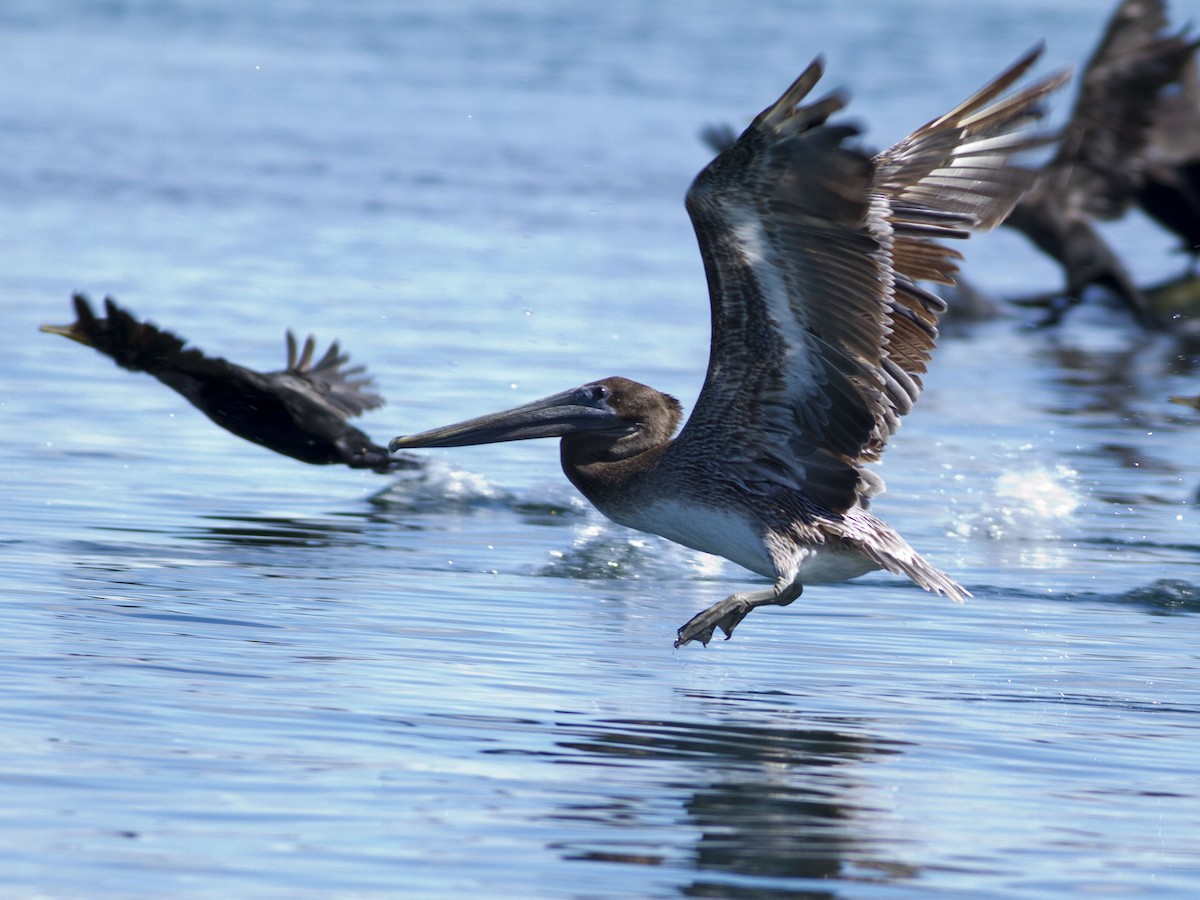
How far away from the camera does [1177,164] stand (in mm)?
16125

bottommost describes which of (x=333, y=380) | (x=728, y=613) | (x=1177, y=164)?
(x=728, y=613)

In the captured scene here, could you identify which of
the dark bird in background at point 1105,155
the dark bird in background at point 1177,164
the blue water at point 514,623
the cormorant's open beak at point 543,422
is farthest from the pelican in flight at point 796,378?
the dark bird in background at point 1177,164

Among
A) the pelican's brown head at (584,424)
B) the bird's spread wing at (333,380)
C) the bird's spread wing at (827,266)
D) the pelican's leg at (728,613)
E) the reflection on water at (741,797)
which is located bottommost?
the reflection on water at (741,797)

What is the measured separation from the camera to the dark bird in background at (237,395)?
846 cm

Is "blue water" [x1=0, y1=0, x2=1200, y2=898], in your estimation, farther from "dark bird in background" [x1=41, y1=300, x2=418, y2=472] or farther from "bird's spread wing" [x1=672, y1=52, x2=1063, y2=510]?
"bird's spread wing" [x1=672, y1=52, x2=1063, y2=510]

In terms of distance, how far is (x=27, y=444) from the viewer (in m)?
8.66

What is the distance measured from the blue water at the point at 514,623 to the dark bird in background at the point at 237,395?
0.19 meters

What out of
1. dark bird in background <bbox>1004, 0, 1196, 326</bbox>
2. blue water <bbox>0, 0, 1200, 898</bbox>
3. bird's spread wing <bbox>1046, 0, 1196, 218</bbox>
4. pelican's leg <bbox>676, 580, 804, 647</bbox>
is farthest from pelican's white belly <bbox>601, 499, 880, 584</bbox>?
dark bird in background <bbox>1004, 0, 1196, 326</bbox>

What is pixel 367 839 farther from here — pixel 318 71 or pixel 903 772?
pixel 318 71

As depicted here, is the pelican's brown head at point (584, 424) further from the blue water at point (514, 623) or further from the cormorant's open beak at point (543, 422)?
the blue water at point (514, 623)

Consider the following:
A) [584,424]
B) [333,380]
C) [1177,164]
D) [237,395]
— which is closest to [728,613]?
[584,424]

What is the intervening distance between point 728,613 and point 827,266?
39.3 inches

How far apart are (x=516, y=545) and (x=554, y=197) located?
11.7 m

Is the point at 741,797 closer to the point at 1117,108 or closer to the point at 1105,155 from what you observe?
the point at 1117,108
